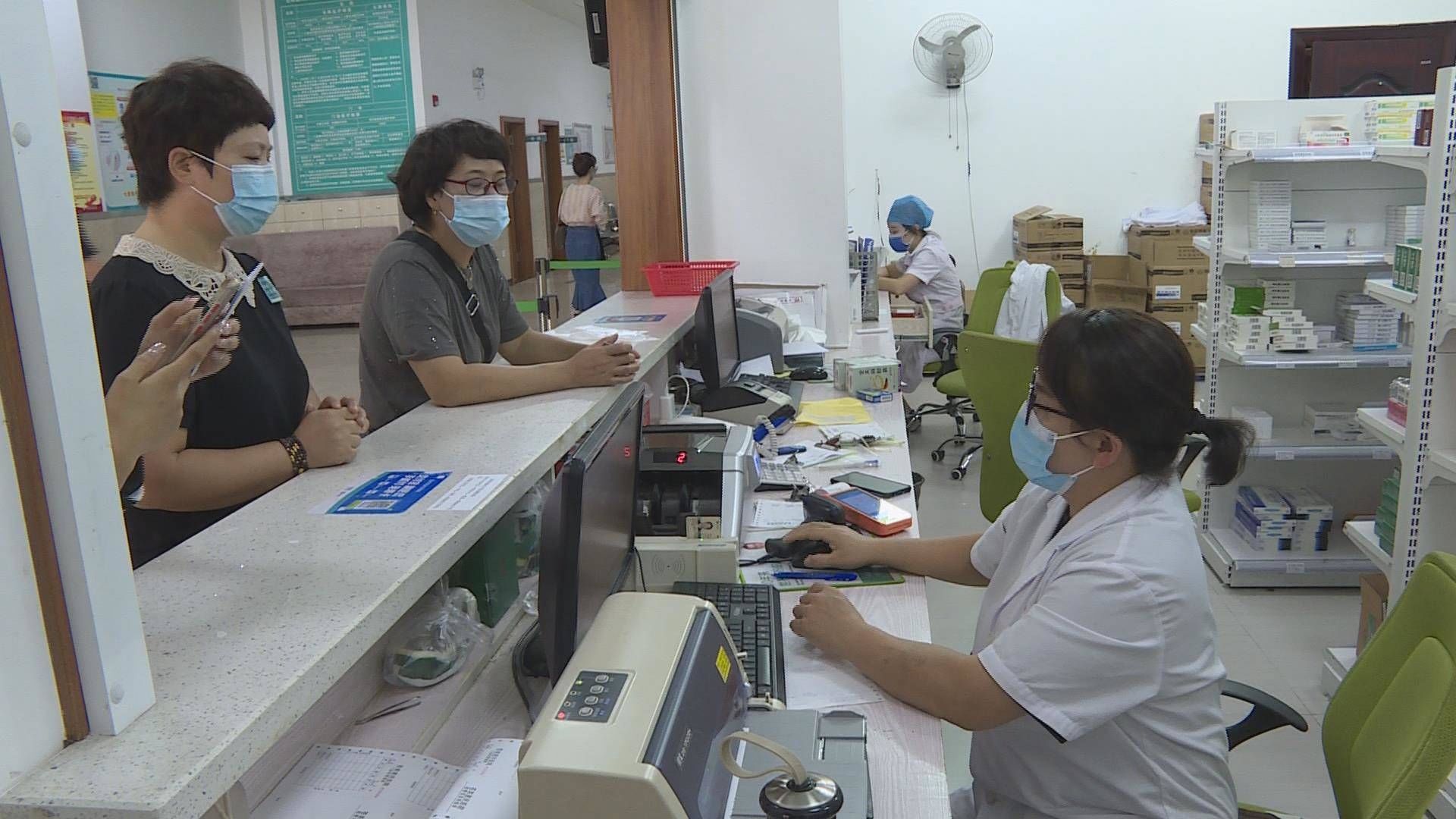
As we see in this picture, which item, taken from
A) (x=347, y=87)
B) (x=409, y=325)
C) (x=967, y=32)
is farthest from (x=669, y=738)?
(x=347, y=87)

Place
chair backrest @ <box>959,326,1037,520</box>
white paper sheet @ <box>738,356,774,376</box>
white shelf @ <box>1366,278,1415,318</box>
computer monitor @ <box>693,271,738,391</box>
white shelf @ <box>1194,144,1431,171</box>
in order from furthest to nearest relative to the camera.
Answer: white paper sheet @ <box>738,356,774,376</box>
white shelf @ <box>1194,144,1431,171</box>
chair backrest @ <box>959,326,1037,520</box>
computer monitor @ <box>693,271,738,391</box>
white shelf @ <box>1366,278,1415,318</box>

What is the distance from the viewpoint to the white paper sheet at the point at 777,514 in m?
2.42

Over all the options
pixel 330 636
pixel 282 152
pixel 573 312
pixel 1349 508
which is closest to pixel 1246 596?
pixel 1349 508

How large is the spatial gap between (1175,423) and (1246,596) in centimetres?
271

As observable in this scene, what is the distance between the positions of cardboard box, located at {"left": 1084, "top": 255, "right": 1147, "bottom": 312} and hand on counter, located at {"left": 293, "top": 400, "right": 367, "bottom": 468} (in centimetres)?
664

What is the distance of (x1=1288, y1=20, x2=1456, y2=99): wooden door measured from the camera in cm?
452

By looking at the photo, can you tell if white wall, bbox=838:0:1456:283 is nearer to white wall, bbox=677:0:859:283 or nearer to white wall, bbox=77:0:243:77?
white wall, bbox=677:0:859:283

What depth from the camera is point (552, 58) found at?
13578 millimetres

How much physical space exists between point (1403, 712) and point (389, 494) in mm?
1464

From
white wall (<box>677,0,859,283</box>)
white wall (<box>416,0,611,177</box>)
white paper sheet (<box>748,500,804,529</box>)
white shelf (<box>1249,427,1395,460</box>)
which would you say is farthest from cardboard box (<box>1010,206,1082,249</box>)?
white paper sheet (<box>748,500,804,529</box>)

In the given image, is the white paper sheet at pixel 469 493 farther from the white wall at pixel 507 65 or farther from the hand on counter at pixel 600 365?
the white wall at pixel 507 65

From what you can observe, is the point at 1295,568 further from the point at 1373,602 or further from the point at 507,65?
the point at 507,65

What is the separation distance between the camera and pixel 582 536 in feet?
4.40

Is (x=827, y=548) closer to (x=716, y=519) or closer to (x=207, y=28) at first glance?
(x=716, y=519)
